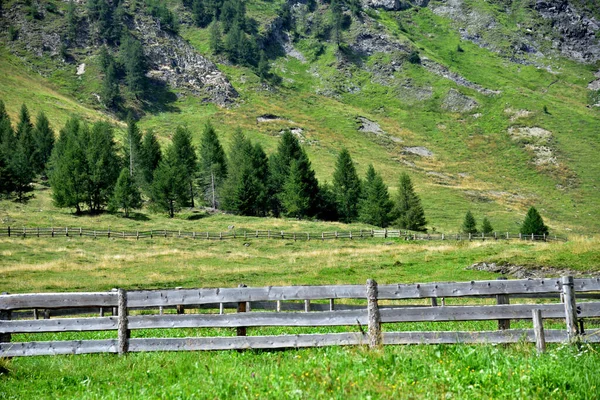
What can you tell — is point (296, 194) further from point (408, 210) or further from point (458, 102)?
point (458, 102)

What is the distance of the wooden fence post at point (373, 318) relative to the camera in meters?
10.1

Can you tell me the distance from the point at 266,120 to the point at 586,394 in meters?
166

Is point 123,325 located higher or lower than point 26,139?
lower

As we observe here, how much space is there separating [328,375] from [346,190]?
8329 centimetres

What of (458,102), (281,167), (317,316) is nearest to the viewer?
(317,316)

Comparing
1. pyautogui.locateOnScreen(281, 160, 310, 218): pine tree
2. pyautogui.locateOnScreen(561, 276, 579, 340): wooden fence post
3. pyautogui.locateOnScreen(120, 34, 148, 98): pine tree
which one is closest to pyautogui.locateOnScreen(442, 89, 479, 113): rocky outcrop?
pyautogui.locateOnScreen(120, 34, 148, 98): pine tree

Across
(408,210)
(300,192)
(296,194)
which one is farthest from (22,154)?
(408,210)

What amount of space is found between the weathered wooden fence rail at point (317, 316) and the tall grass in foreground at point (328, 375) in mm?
388

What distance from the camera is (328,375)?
7660 mm

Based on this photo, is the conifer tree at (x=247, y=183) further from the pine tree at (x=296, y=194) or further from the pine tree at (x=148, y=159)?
the pine tree at (x=148, y=159)

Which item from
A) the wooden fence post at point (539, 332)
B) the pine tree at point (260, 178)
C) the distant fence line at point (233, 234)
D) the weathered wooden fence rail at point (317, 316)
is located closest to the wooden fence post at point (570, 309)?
the weathered wooden fence rail at point (317, 316)

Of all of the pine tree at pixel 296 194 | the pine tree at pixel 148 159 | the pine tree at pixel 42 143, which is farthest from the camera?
the pine tree at pixel 42 143

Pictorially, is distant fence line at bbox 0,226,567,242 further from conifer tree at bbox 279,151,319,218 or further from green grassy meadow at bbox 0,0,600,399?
conifer tree at bbox 279,151,319,218

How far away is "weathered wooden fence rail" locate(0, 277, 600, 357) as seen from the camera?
10.1 metres
